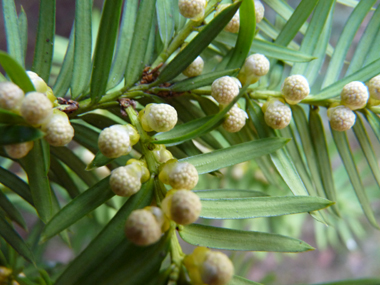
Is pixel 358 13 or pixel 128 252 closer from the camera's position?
pixel 128 252

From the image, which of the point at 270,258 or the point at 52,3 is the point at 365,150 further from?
the point at 270,258

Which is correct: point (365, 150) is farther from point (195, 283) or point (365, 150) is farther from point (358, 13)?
point (195, 283)

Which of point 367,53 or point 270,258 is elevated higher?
point 367,53

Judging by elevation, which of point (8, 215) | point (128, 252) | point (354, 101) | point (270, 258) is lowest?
point (270, 258)

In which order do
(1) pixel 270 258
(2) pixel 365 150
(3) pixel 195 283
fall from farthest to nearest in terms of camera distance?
1. (1) pixel 270 258
2. (2) pixel 365 150
3. (3) pixel 195 283

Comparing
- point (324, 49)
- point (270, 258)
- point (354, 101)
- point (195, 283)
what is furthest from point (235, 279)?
point (270, 258)

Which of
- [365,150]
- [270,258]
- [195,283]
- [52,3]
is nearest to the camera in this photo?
[195,283]
